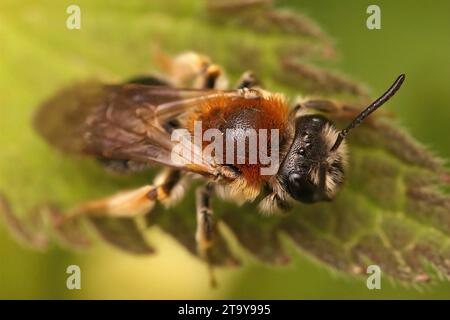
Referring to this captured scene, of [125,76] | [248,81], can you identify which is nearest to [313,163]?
[248,81]

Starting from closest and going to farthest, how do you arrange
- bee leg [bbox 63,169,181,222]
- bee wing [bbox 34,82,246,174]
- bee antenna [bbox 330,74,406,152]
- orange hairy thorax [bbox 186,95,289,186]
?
bee antenna [bbox 330,74,406,152] → orange hairy thorax [bbox 186,95,289,186] → bee wing [bbox 34,82,246,174] → bee leg [bbox 63,169,181,222]

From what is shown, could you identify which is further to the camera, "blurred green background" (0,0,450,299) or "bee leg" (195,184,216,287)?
"blurred green background" (0,0,450,299)

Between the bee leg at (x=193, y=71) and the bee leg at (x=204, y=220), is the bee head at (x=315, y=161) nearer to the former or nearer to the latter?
the bee leg at (x=204, y=220)

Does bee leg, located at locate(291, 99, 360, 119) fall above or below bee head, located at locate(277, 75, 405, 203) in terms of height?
above

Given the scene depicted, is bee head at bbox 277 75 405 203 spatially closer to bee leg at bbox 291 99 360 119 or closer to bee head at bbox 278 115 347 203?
bee head at bbox 278 115 347 203

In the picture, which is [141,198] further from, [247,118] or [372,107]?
[372,107]

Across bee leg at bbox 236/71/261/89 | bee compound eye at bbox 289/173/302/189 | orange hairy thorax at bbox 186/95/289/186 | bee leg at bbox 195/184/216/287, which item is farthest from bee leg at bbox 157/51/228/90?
bee compound eye at bbox 289/173/302/189

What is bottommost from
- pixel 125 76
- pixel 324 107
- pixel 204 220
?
pixel 204 220
